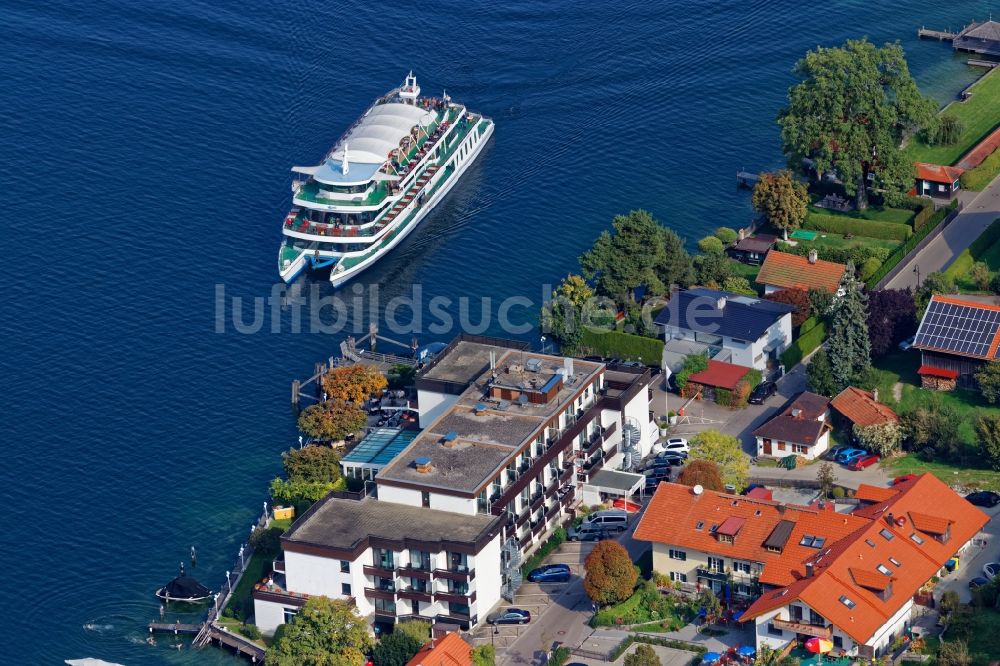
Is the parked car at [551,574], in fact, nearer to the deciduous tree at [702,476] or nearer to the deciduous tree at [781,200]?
the deciduous tree at [702,476]

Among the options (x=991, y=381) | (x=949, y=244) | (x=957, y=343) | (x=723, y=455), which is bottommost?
(x=723, y=455)

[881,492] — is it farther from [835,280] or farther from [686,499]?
[835,280]

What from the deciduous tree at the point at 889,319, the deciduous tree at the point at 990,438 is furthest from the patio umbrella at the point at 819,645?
the deciduous tree at the point at 889,319

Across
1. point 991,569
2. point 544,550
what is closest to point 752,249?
point 544,550

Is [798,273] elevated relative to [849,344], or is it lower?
elevated

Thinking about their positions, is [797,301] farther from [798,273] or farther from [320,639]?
[320,639]
